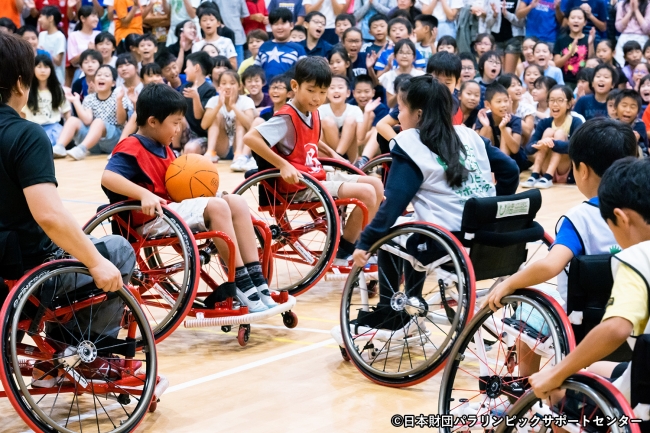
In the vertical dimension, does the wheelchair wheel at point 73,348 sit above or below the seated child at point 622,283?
below

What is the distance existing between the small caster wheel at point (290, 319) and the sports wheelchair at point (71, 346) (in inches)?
40.5

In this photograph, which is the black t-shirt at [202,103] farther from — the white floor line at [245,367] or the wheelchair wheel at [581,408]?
the wheelchair wheel at [581,408]

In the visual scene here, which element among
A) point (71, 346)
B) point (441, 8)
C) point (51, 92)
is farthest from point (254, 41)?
point (71, 346)

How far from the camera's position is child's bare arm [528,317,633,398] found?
198 cm

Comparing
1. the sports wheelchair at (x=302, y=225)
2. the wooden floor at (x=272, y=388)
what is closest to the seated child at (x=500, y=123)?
the sports wheelchair at (x=302, y=225)

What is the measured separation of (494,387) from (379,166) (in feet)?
9.90

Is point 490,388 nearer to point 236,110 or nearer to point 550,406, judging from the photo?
point 550,406

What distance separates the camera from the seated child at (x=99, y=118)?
895cm

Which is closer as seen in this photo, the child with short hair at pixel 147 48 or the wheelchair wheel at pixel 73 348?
the wheelchair wheel at pixel 73 348

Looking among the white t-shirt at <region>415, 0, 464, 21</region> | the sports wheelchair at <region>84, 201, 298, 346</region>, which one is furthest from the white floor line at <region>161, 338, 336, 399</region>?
the white t-shirt at <region>415, 0, 464, 21</region>

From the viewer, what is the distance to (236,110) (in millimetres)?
8359

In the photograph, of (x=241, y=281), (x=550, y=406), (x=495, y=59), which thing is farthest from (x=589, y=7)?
(x=550, y=406)

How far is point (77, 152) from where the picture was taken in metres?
8.86

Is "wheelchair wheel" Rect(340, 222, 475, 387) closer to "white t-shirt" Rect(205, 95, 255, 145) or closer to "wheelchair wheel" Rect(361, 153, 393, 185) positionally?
"wheelchair wheel" Rect(361, 153, 393, 185)
